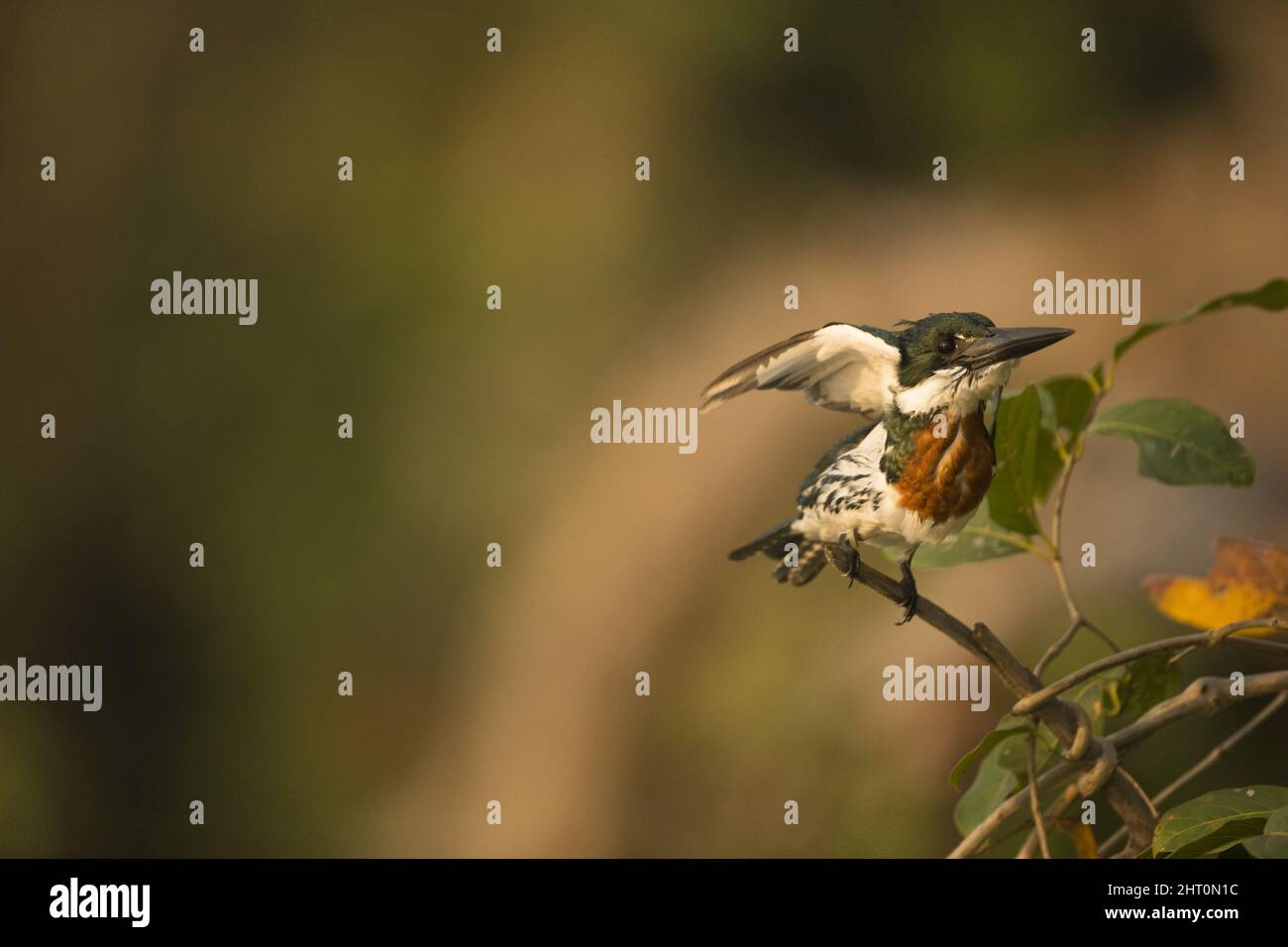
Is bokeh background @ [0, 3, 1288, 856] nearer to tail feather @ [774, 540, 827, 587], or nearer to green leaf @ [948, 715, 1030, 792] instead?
tail feather @ [774, 540, 827, 587]

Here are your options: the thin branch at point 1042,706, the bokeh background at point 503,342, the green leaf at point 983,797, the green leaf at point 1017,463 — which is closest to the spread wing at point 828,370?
the green leaf at point 1017,463

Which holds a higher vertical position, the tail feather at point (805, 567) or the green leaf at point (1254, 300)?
the green leaf at point (1254, 300)

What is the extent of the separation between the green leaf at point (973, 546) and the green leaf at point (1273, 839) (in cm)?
28

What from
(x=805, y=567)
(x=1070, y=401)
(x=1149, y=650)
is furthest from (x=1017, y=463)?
(x=805, y=567)

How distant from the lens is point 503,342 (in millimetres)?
2607

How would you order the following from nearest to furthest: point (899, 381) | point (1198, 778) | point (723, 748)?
point (899, 381) → point (1198, 778) → point (723, 748)

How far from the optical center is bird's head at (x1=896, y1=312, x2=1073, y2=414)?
0.91m

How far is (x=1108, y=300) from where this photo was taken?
2441 millimetres

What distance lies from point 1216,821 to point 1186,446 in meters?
0.29

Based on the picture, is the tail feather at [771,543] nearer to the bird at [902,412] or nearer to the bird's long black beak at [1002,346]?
the bird at [902,412]

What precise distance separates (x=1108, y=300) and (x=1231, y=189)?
0.34 metres

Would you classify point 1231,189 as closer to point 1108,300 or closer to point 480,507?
point 1108,300

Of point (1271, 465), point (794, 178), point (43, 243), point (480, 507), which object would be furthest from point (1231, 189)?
point (43, 243)

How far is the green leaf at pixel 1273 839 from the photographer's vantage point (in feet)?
2.42
